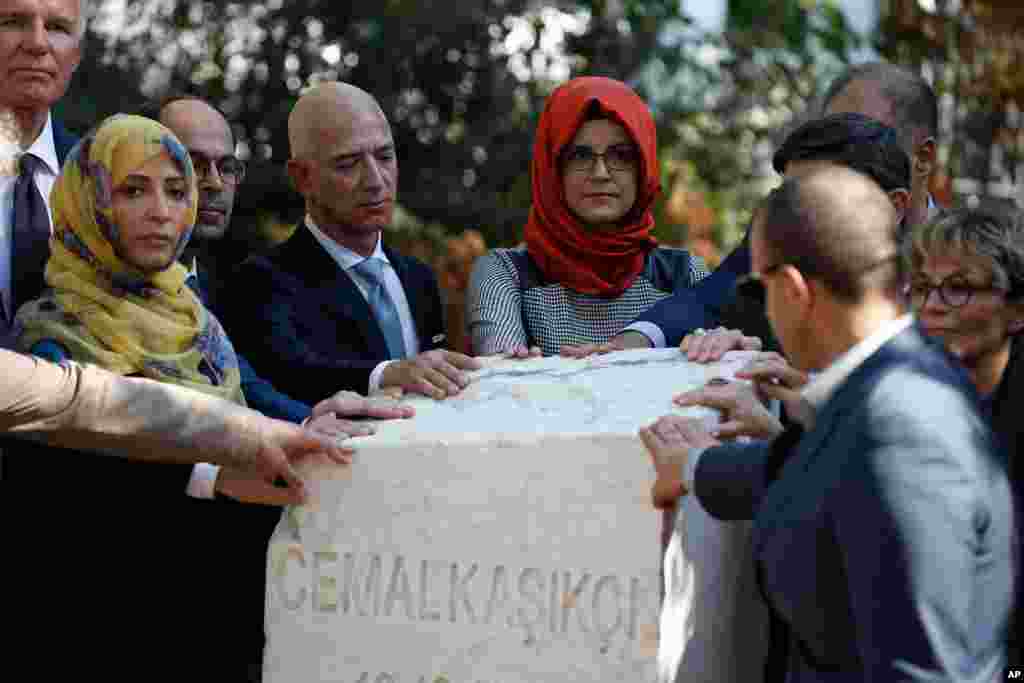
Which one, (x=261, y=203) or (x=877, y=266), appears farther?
(x=261, y=203)

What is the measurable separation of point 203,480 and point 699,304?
4.48 feet

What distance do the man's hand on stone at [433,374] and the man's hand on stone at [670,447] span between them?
63 centimetres

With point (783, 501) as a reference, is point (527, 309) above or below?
above

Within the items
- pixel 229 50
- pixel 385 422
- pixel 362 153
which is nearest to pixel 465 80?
pixel 229 50

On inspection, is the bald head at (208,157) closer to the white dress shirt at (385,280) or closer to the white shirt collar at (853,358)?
the white dress shirt at (385,280)

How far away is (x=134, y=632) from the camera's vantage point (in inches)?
144

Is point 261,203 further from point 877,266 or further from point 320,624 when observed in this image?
point 877,266

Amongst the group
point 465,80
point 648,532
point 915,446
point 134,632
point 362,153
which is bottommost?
point 134,632

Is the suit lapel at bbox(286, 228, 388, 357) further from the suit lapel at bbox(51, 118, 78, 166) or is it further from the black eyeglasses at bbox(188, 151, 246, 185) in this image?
the suit lapel at bbox(51, 118, 78, 166)

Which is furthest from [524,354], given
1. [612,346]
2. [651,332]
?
[651,332]

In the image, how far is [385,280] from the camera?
14.6ft

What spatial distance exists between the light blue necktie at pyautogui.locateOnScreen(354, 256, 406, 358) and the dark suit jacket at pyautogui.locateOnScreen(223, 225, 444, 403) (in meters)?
0.05

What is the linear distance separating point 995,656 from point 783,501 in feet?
1.36

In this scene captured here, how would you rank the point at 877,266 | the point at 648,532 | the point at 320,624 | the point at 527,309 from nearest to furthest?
the point at 877,266, the point at 648,532, the point at 320,624, the point at 527,309
